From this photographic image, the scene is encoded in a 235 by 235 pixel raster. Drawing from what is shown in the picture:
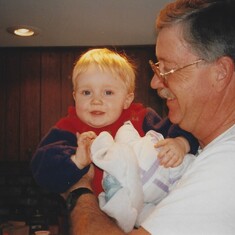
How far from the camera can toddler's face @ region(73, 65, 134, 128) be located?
1416mm

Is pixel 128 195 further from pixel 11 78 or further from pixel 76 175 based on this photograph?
pixel 11 78

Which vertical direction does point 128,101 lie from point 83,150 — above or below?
above

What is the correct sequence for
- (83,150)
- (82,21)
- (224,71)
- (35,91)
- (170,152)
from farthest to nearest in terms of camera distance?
1. (35,91)
2. (82,21)
3. (83,150)
4. (170,152)
5. (224,71)

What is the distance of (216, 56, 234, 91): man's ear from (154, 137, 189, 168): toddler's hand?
236 millimetres

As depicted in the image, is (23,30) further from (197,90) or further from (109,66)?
(197,90)

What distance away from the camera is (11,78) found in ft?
13.8

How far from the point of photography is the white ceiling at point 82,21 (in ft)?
Answer: 9.55

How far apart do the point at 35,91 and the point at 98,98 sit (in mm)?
2849

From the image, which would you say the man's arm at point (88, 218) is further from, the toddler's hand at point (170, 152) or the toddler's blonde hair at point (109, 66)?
the toddler's blonde hair at point (109, 66)

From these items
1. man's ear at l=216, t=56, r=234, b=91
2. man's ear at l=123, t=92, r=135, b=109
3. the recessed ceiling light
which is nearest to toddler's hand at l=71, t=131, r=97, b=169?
man's ear at l=123, t=92, r=135, b=109

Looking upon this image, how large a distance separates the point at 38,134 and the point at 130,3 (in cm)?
185

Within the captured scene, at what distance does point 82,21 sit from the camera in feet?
10.8

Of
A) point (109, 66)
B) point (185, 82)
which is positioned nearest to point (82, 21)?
point (109, 66)

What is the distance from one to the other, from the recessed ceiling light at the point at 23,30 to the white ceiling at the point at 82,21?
2.1 inches
